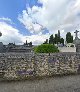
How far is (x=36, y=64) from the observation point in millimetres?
12961

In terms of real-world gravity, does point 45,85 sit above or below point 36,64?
below

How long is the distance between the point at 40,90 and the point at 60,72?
3489mm

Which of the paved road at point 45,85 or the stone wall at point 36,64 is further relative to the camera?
the stone wall at point 36,64

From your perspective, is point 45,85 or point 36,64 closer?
point 45,85

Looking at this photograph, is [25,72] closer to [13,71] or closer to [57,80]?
[13,71]

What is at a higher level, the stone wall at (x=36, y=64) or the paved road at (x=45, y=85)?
the stone wall at (x=36, y=64)

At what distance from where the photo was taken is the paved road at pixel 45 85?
34.9 feet

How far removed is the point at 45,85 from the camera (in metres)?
11.4

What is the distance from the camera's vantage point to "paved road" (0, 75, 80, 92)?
34.9ft

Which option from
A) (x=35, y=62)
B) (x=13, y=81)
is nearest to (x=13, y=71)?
(x=13, y=81)

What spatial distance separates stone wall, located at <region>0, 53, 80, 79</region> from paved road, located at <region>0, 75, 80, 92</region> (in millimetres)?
681

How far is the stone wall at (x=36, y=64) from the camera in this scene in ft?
39.8

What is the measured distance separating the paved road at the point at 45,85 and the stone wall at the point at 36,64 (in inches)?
26.8

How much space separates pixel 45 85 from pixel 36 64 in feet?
6.23
